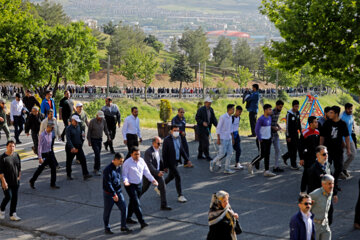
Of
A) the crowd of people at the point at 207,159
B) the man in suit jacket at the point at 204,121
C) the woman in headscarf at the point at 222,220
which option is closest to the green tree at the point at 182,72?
the crowd of people at the point at 207,159

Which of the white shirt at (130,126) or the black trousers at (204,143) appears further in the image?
the black trousers at (204,143)

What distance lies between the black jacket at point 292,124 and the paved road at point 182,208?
1.03 meters

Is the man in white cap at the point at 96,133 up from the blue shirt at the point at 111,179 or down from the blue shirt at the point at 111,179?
up

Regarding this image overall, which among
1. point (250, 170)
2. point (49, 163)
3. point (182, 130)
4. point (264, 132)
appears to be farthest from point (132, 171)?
point (182, 130)

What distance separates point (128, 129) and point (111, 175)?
4.91 meters

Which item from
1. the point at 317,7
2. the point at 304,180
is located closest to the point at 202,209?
the point at 304,180

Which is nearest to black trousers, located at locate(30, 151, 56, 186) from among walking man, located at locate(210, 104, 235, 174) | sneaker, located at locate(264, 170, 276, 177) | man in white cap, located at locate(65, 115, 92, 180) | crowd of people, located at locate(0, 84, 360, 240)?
crowd of people, located at locate(0, 84, 360, 240)

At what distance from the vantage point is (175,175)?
9992mm

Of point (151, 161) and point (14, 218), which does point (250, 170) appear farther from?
point (14, 218)

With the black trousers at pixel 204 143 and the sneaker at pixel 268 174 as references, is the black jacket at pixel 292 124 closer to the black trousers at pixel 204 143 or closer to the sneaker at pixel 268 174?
the sneaker at pixel 268 174

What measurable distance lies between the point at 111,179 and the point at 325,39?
10.0 metres

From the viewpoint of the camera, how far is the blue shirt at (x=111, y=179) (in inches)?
331

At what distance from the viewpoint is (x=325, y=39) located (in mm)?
15758

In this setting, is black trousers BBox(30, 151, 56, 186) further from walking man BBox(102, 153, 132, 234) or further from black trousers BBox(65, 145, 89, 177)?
walking man BBox(102, 153, 132, 234)
